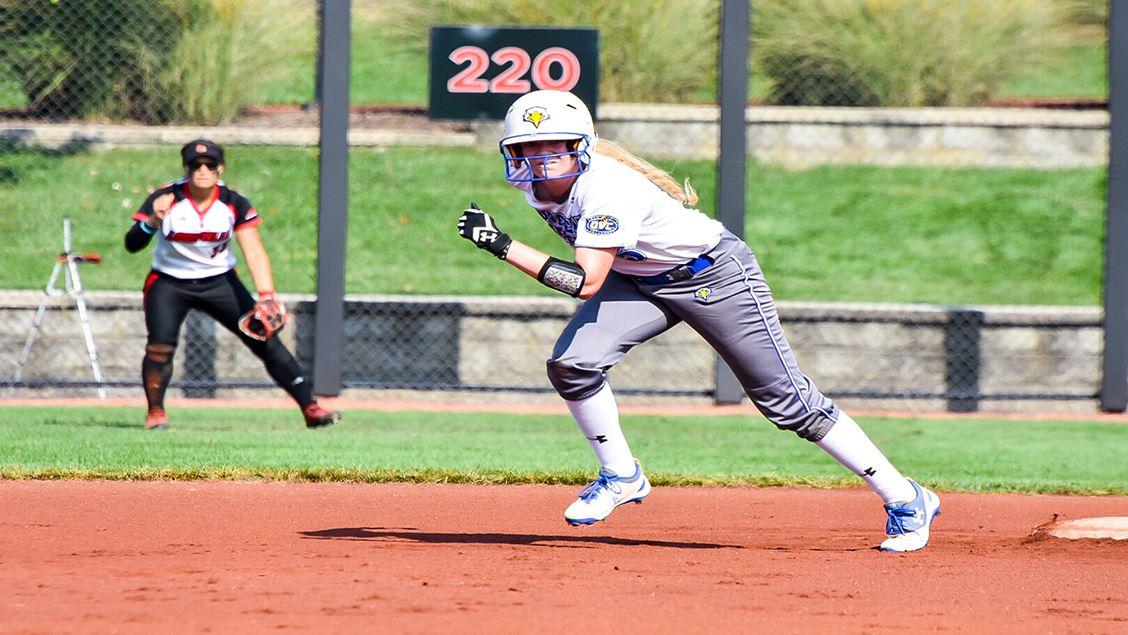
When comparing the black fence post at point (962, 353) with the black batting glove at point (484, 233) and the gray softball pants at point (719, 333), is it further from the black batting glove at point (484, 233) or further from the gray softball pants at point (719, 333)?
the black batting glove at point (484, 233)

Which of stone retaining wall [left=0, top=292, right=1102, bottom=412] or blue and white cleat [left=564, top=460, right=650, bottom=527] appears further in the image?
stone retaining wall [left=0, top=292, right=1102, bottom=412]

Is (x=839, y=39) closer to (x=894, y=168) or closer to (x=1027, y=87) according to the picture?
(x=894, y=168)

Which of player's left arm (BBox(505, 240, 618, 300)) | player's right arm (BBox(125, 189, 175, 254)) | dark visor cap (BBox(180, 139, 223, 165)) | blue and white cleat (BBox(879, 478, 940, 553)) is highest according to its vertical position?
dark visor cap (BBox(180, 139, 223, 165))

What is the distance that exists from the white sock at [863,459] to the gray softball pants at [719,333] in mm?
58

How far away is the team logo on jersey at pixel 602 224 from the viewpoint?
5199 mm

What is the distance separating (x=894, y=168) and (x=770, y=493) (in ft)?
30.9

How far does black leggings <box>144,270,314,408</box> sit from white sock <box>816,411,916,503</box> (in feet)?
14.9

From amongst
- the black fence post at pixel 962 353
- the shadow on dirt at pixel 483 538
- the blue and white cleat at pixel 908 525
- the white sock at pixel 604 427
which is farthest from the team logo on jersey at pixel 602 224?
the black fence post at pixel 962 353

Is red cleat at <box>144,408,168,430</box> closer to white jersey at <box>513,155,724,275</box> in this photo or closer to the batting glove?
the batting glove

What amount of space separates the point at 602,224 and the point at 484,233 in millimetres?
439

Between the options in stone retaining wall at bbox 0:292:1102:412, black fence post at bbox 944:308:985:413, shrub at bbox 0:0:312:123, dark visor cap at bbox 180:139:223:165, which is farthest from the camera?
shrub at bbox 0:0:312:123

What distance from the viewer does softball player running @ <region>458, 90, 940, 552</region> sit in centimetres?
521

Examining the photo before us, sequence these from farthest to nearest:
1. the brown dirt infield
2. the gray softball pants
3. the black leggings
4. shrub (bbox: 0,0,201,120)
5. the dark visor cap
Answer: shrub (bbox: 0,0,201,120) < the black leggings < the dark visor cap < the gray softball pants < the brown dirt infield

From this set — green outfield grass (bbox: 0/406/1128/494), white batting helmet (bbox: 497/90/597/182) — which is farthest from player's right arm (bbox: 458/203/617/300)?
green outfield grass (bbox: 0/406/1128/494)
